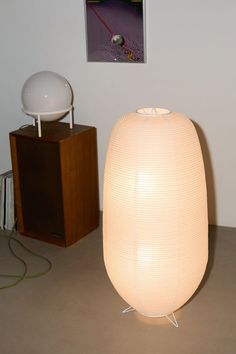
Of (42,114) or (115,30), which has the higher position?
(115,30)

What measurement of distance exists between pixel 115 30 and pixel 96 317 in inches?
55.0

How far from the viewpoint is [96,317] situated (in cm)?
193

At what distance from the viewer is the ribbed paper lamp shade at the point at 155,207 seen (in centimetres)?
158

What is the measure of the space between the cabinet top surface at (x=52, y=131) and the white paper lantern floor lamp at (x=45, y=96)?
52 millimetres

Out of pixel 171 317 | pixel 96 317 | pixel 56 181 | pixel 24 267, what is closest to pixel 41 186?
pixel 56 181

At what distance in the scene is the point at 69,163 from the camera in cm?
241

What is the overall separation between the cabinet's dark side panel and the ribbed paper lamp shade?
2.43ft

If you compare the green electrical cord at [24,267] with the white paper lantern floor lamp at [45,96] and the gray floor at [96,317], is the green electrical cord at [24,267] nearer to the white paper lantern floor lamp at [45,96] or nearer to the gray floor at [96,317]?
the gray floor at [96,317]

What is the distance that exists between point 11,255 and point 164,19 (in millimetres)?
1376

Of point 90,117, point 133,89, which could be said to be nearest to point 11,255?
point 90,117

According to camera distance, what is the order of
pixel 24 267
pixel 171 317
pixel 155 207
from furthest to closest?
pixel 24 267, pixel 171 317, pixel 155 207

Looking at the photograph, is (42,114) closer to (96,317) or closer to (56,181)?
(56,181)

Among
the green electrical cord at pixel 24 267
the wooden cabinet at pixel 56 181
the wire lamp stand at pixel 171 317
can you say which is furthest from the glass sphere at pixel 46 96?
the wire lamp stand at pixel 171 317

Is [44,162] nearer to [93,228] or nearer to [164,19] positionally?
[93,228]
